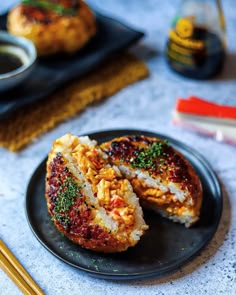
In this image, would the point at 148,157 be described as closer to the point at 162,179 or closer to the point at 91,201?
the point at 162,179

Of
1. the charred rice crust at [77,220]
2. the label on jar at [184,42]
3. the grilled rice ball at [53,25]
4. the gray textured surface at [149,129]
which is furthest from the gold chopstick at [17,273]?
the label on jar at [184,42]

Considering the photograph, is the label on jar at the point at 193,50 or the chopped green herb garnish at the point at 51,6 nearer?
the label on jar at the point at 193,50

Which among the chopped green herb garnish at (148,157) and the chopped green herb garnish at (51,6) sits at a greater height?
the chopped green herb garnish at (51,6)

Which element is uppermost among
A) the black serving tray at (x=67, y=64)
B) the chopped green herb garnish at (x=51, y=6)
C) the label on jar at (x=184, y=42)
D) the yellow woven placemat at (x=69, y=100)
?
the chopped green herb garnish at (x=51, y=6)

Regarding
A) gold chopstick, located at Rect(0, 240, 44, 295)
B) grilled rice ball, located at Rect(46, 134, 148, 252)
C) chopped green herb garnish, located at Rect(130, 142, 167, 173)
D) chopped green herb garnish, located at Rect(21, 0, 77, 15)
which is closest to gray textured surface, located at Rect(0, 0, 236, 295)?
gold chopstick, located at Rect(0, 240, 44, 295)

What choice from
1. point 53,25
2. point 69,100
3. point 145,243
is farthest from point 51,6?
point 145,243

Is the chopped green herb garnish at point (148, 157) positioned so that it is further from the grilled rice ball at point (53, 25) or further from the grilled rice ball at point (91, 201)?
the grilled rice ball at point (53, 25)

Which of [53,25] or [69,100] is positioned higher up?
[53,25]

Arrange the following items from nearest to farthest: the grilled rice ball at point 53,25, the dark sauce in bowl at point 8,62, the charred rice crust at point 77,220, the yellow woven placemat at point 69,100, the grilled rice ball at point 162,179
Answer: the charred rice crust at point 77,220
the grilled rice ball at point 162,179
the yellow woven placemat at point 69,100
the dark sauce in bowl at point 8,62
the grilled rice ball at point 53,25

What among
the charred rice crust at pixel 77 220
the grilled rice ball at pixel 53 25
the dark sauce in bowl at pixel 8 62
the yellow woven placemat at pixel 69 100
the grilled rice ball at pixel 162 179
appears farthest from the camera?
the grilled rice ball at pixel 53 25
